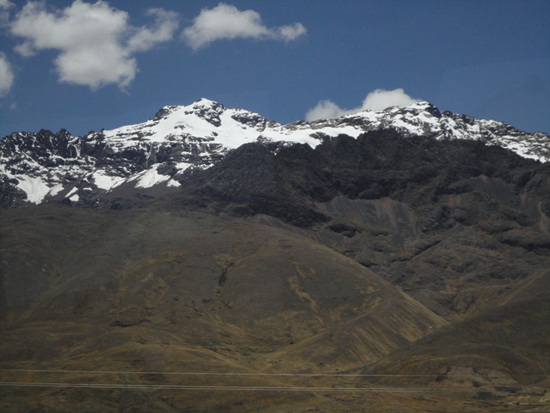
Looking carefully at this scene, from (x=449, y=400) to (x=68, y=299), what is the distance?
A: 95833 millimetres

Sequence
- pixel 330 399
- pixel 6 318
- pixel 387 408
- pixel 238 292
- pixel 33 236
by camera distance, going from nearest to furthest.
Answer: pixel 387 408 → pixel 330 399 → pixel 6 318 → pixel 238 292 → pixel 33 236

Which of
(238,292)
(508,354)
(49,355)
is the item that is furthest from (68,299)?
(508,354)

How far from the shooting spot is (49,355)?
420ft

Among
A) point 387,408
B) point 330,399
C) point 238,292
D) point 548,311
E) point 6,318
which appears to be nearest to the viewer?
point 387,408

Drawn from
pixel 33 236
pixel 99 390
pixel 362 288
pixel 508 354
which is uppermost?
pixel 33 236

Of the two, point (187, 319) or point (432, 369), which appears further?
point (187, 319)

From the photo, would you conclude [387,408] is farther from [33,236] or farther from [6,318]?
[33,236]

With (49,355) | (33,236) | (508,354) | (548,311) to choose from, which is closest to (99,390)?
(49,355)

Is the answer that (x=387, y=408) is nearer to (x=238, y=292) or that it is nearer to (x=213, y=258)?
(x=238, y=292)

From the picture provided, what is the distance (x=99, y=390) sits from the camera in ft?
337

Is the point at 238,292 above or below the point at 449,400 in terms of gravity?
above

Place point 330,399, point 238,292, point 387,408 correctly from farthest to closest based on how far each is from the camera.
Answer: point 238,292 → point 330,399 → point 387,408

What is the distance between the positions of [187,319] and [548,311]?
76331 millimetres

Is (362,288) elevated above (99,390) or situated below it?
above
